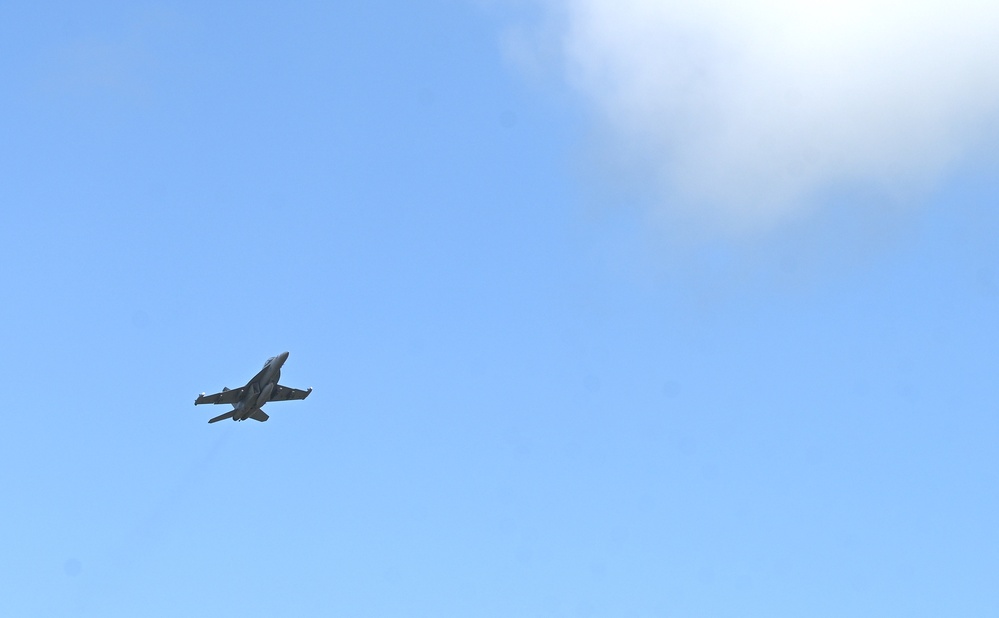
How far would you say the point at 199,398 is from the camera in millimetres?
194250

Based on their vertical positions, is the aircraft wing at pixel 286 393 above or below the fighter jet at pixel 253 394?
above

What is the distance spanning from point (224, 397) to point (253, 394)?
4.33 metres

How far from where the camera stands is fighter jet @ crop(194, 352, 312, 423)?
188 metres

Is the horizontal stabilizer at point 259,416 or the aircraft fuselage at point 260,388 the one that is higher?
the horizontal stabilizer at point 259,416

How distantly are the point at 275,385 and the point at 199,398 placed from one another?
9.47 meters

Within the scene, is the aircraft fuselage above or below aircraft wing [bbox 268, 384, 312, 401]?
below

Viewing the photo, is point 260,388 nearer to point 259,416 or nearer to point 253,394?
point 253,394

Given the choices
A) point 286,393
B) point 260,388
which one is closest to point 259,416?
point 286,393

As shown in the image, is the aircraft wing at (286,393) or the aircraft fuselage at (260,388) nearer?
the aircraft fuselage at (260,388)

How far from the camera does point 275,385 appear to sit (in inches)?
7564

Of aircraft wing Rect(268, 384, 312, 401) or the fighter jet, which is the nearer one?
the fighter jet

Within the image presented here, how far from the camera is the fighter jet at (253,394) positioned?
188m

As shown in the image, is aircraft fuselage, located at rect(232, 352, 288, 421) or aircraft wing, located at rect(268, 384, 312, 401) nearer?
aircraft fuselage, located at rect(232, 352, 288, 421)

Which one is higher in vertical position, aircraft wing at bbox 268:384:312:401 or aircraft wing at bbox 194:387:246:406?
aircraft wing at bbox 268:384:312:401
